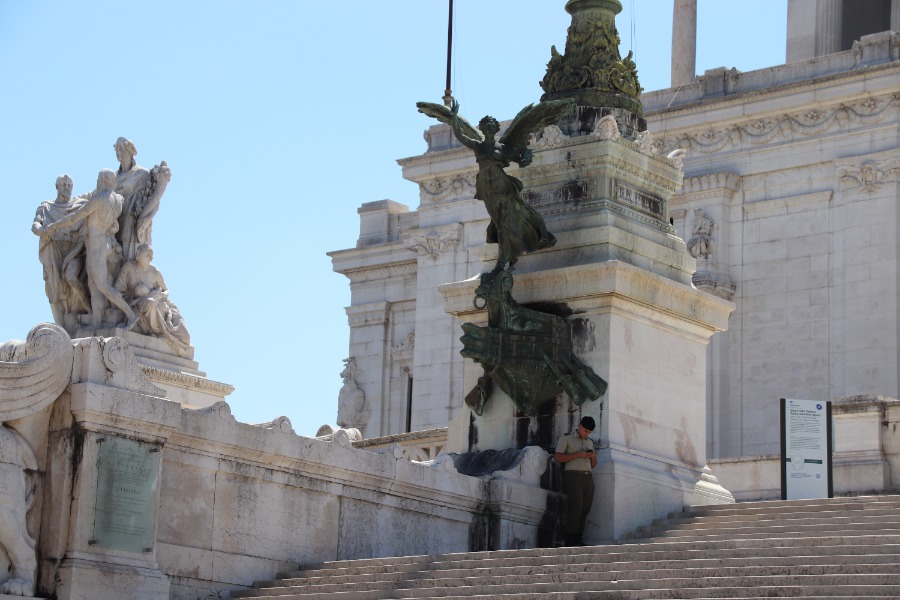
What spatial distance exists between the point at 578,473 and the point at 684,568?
4.00 meters

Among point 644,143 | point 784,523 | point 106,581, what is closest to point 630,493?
point 784,523

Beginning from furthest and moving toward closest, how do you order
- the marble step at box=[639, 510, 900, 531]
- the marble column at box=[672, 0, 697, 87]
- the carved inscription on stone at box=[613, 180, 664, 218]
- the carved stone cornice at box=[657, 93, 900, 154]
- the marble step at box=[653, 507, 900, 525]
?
the marble column at box=[672, 0, 697, 87] < the carved stone cornice at box=[657, 93, 900, 154] < the carved inscription on stone at box=[613, 180, 664, 218] < the marble step at box=[653, 507, 900, 525] < the marble step at box=[639, 510, 900, 531]

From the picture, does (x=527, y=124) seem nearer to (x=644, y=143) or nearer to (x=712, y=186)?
(x=644, y=143)

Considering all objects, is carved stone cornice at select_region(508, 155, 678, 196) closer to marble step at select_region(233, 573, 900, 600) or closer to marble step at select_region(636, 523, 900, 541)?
marble step at select_region(636, 523, 900, 541)

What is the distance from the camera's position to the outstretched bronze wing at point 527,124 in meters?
20.7

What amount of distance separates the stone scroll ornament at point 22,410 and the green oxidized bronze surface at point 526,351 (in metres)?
5.66

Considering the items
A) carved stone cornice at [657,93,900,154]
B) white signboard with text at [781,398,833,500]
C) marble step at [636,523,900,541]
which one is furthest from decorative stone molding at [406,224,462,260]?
marble step at [636,523,900,541]

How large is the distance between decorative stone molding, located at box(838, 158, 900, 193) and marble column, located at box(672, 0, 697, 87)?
10.8m

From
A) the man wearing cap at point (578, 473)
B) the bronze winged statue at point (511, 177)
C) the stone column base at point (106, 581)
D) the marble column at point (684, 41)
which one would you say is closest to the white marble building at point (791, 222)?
the marble column at point (684, 41)

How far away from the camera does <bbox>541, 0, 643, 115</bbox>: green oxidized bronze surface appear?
72.2ft

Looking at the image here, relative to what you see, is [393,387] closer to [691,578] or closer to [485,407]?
[485,407]

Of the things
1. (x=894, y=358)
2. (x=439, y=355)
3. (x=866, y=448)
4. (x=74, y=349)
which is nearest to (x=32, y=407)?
(x=74, y=349)

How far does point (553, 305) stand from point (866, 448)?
4.58m

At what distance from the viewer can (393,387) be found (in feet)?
157
